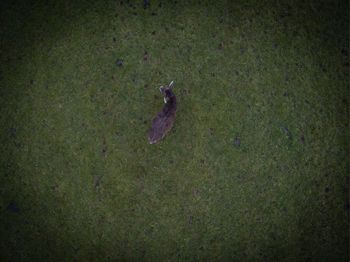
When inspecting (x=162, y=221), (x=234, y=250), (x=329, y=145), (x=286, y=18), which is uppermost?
(x=286, y=18)

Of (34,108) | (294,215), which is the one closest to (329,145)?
(294,215)

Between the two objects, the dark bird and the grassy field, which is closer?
the dark bird

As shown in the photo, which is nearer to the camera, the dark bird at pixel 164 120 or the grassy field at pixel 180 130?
the dark bird at pixel 164 120

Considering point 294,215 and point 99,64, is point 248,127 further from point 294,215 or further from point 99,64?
point 99,64
